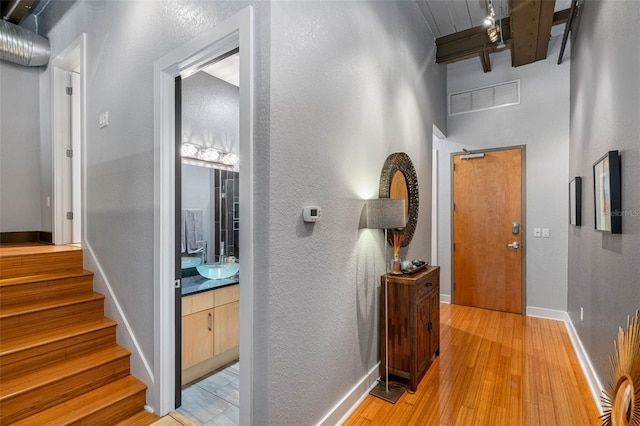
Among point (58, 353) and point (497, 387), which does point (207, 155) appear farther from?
point (497, 387)

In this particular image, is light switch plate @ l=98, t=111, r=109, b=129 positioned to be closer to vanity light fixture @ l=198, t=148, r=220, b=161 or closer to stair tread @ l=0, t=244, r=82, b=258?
vanity light fixture @ l=198, t=148, r=220, b=161

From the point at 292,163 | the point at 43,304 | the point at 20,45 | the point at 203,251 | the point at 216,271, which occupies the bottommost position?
the point at 43,304

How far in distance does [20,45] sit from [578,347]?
6.50 metres

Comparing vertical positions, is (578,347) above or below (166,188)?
below

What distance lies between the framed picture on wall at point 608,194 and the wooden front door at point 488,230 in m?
2.03

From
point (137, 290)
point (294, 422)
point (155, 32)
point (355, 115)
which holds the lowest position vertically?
point (294, 422)

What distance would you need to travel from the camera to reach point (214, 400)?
2389 mm

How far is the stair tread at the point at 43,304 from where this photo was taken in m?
2.18

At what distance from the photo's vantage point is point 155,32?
7.11ft

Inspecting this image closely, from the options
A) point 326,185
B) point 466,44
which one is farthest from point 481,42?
point 326,185

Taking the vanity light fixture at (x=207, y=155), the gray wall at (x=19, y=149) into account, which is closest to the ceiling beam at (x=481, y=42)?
the vanity light fixture at (x=207, y=155)

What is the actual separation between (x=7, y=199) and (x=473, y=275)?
6.07 metres

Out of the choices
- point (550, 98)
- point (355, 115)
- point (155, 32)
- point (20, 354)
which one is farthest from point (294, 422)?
point (550, 98)

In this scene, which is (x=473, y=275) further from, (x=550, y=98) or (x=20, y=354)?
(x=20, y=354)
